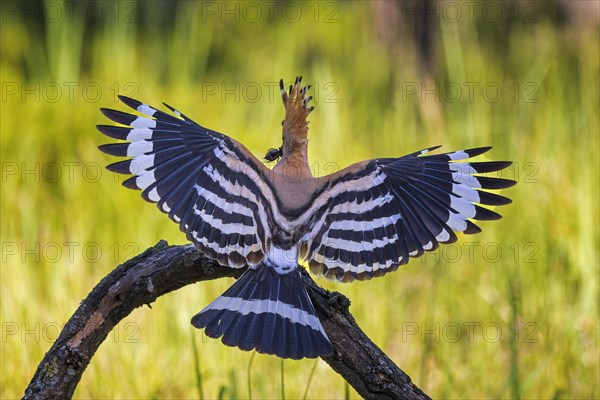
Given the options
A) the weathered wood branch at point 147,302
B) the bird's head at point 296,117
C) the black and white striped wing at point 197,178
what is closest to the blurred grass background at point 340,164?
the weathered wood branch at point 147,302

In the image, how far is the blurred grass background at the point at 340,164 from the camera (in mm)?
3791

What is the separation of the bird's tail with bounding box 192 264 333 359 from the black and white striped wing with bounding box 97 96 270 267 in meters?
0.09

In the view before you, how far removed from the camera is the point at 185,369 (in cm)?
379

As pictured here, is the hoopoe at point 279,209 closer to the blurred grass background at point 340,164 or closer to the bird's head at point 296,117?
the bird's head at point 296,117

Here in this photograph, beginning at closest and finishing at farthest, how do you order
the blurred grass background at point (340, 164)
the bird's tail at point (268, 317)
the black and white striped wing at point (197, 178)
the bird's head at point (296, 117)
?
the bird's tail at point (268, 317) → the black and white striped wing at point (197, 178) → the bird's head at point (296, 117) → the blurred grass background at point (340, 164)

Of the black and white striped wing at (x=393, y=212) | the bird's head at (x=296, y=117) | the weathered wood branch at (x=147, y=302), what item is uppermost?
the bird's head at (x=296, y=117)

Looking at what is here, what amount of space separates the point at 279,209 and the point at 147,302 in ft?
1.50

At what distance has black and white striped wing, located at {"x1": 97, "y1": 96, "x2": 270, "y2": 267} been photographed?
8.45 ft

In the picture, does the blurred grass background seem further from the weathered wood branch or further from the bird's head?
the bird's head

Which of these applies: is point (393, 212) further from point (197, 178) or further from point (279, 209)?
point (197, 178)

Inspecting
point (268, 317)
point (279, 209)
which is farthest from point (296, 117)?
point (268, 317)

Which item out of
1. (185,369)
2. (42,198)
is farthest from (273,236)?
(42,198)

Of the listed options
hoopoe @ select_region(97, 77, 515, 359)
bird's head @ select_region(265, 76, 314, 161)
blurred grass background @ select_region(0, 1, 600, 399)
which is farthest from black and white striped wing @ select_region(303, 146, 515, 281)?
blurred grass background @ select_region(0, 1, 600, 399)

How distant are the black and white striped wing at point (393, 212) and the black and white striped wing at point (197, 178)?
19 centimetres
